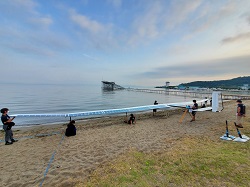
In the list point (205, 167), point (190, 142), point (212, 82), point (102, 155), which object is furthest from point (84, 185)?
point (212, 82)

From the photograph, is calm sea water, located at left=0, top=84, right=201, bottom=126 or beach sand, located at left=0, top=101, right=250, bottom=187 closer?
beach sand, located at left=0, top=101, right=250, bottom=187

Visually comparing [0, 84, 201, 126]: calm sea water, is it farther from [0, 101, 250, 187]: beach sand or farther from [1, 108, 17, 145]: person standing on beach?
[0, 101, 250, 187]: beach sand

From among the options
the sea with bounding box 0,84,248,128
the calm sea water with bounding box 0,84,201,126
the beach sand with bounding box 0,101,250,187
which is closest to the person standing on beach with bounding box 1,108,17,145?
the beach sand with bounding box 0,101,250,187

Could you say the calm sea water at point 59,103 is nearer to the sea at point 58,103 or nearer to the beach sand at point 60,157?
the sea at point 58,103

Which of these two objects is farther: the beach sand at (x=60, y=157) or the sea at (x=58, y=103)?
the sea at (x=58, y=103)

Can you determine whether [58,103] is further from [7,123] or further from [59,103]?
[7,123]

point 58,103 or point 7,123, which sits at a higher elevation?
point 7,123

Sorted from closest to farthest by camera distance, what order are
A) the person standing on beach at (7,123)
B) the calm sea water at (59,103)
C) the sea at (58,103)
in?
the person standing on beach at (7,123), the sea at (58,103), the calm sea water at (59,103)

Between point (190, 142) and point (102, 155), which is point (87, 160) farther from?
point (190, 142)

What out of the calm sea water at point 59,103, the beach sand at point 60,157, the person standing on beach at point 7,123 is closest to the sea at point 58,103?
the calm sea water at point 59,103

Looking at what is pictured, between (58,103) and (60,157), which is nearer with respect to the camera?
(60,157)

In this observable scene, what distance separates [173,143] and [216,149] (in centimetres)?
171

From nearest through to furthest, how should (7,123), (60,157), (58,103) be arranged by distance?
(60,157) < (7,123) < (58,103)

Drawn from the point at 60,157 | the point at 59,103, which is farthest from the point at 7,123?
the point at 59,103
